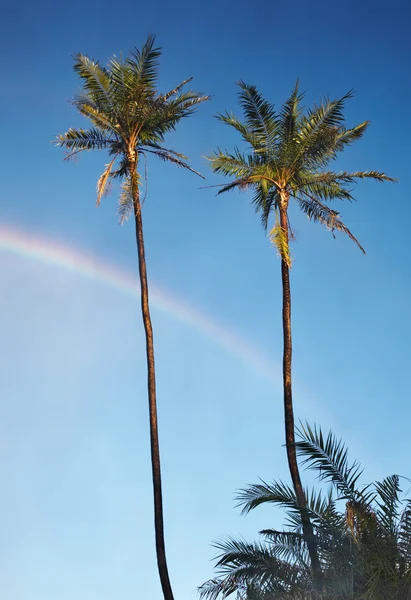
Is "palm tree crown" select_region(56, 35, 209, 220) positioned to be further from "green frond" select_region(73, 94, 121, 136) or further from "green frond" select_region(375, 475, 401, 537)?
"green frond" select_region(375, 475, 401, 537)

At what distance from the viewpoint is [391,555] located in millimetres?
13664

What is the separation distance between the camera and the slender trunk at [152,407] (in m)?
22.5

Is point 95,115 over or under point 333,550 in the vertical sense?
over

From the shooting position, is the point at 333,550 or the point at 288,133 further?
the point at 288,133

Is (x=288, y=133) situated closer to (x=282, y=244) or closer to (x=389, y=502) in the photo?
(x=282, y=244)

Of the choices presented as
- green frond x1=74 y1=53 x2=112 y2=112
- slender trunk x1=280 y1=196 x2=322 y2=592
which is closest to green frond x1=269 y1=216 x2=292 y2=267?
slender trunk x1=280 y1=196 x2=322 y2=592

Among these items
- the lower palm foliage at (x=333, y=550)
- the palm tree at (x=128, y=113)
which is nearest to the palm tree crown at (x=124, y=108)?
the palm tree at (x=128, y=113)

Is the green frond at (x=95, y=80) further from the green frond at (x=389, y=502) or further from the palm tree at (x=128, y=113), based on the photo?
the green frond at (x=389, y=502)

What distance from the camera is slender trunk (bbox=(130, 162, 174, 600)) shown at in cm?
2250

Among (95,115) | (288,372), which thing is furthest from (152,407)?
(95,115)

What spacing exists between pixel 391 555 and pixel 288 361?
13.3m

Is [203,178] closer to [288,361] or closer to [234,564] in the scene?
[288,361]

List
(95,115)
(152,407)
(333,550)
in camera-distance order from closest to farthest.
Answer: (333,550)
(152,407)
(95,115)

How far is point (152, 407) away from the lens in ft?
84.2
